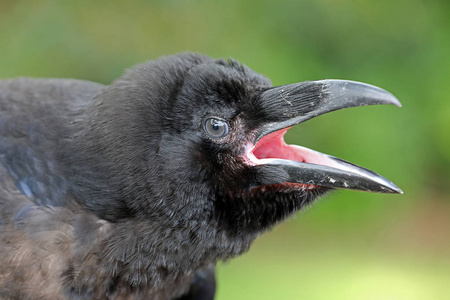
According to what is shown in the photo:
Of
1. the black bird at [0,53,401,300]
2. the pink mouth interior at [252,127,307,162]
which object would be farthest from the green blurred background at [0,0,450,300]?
the black bird at [0,53,401,300]

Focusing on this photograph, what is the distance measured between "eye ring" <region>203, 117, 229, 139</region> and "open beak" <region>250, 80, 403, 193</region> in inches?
5.2

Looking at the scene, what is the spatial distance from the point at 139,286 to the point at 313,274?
3.02 meters

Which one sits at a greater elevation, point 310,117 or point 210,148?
point 310,117

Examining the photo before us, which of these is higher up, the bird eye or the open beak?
the open beak

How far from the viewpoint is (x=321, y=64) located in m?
5.36

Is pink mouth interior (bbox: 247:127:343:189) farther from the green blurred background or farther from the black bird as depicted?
the green blurred background

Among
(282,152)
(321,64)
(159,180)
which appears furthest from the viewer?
(321,64)

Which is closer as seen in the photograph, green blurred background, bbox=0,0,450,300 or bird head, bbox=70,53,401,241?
bird head, bbox=70,53,401,241

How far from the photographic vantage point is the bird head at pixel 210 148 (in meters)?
2.25

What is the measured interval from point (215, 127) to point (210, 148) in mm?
82

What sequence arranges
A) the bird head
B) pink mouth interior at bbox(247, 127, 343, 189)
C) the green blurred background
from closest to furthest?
the bird head, pink mouth interior at bbox(247, 127, 343, 189), the green blurred background

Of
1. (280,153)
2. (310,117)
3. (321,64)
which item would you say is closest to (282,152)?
(280,153)

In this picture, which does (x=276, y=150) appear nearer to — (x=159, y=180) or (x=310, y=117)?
(x=310, y=117)

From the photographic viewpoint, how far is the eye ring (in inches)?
90.4
